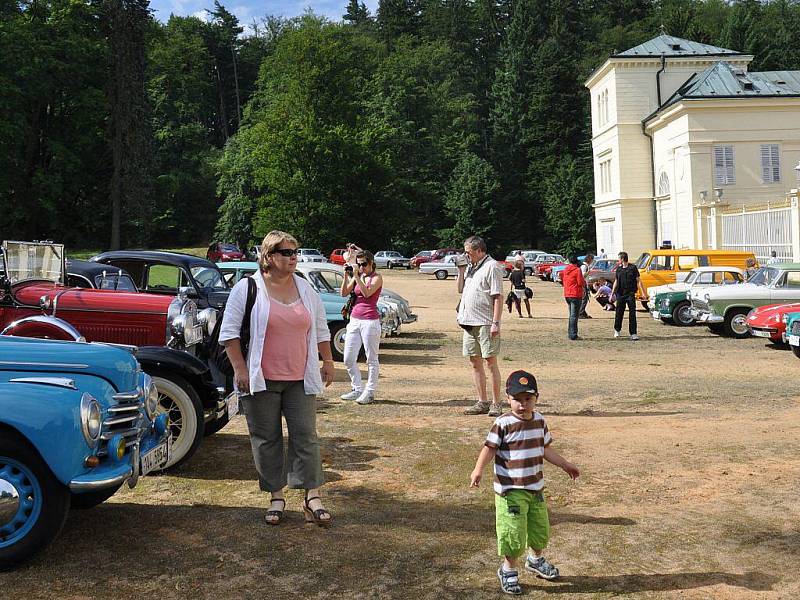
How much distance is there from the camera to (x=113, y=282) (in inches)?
478

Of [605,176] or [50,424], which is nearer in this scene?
[50,424]

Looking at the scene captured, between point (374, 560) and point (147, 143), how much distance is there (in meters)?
55.1

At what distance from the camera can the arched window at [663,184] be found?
52106mm

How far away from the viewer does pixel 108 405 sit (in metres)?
5.62

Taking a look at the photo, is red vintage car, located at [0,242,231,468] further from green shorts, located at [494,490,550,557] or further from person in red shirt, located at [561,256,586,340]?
person in red shirt, located at [561,256,586,340]

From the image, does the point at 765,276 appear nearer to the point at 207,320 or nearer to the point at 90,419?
the point at 207,320

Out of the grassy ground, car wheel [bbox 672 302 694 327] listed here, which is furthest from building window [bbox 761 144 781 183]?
the grassy ground

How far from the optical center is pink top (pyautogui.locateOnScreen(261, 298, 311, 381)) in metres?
6.09

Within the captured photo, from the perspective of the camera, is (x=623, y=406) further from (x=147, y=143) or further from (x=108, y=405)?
(x=147, y=143)

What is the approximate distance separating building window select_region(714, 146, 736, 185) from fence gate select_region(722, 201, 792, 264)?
10.6 m

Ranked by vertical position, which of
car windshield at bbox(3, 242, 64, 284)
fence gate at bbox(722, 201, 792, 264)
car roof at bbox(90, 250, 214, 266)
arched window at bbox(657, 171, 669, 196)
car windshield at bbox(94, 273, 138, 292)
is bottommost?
car windshield at bbox(94, 273, 138, 292)

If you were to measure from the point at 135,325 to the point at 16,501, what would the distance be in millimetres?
4105

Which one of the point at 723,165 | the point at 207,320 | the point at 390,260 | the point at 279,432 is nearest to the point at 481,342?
the point at 207,320

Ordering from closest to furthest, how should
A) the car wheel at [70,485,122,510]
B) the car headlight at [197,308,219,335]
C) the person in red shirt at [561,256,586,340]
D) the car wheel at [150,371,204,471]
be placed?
the car wheel at [70,485,122,510] < the car wheel at [150,371,204,471] < the car headlight at [197,308,219,335] < the person in red shirt at [561,256,586,340]
